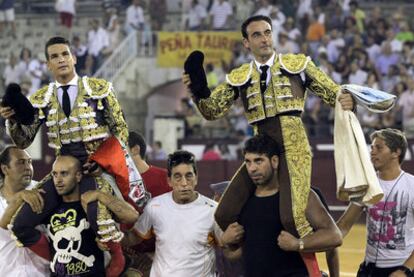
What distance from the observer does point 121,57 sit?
21.3 m

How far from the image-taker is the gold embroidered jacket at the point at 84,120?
24.8 feet

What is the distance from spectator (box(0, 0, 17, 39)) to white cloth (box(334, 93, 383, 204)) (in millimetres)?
16158

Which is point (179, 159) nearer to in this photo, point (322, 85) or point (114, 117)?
point (114, 117)

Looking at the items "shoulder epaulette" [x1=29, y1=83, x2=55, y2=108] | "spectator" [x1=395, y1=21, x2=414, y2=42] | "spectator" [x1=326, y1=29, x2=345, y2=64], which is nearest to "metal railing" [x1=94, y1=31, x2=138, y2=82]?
"spectator" [x1=326, y1=29, x2=345, y2=64]

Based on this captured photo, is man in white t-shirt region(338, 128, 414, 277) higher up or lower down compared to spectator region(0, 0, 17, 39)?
lower down

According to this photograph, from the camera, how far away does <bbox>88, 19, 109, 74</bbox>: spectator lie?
69.2 ft

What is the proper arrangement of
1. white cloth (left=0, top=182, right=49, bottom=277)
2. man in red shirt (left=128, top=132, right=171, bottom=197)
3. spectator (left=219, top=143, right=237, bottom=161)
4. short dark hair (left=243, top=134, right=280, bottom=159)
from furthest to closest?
spectator (left=219, top=143, right=237, bottom=161) → man in red shirt (left=128, top=132, right=171, bottom=197) → white cloth (left=0, top=182, right=49, bottom=277) → short dark hair (left=243, top=134, right=280, bottom=159)

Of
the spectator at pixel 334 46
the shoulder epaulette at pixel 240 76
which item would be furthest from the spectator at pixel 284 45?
the shoulder epaulette at pixel 240 76

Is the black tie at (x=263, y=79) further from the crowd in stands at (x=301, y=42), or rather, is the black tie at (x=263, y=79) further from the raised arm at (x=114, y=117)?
the crowd in stands at (x=301, y=42)

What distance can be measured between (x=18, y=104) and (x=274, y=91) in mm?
1489

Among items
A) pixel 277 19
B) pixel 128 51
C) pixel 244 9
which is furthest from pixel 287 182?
pixel 128 51

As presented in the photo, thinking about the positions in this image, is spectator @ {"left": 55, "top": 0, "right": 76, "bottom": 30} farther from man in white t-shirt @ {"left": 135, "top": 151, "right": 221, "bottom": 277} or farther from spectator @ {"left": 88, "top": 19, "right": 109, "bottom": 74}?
man in white t-shirt @ {"left": 135, "top": 151, "right": 221, "bottom": 277}

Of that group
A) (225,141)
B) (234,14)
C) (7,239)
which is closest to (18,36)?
(234,14)

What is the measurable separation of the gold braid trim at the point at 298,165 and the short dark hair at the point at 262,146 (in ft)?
0.31
